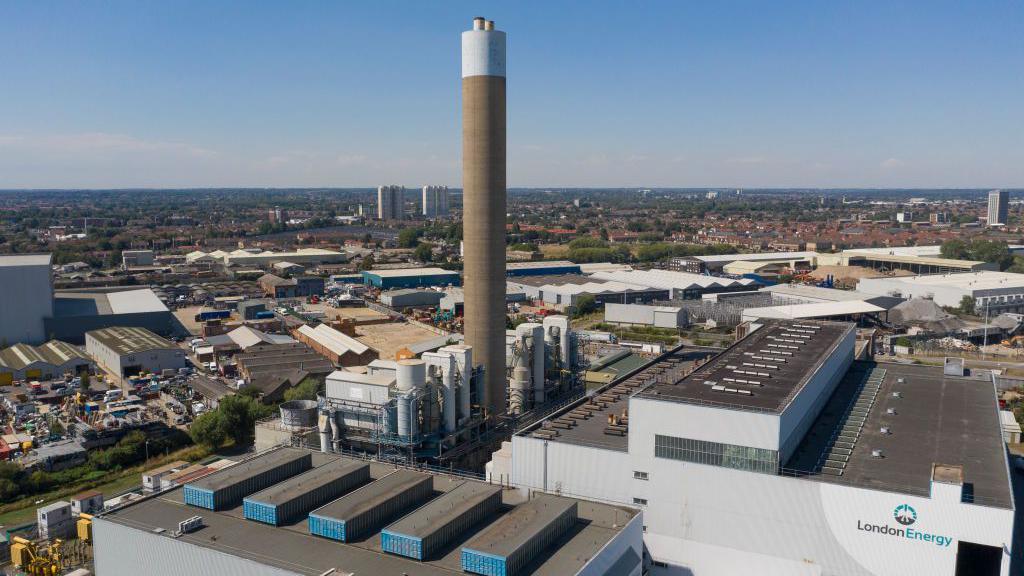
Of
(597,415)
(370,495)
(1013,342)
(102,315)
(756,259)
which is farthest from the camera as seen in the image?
(756,259)

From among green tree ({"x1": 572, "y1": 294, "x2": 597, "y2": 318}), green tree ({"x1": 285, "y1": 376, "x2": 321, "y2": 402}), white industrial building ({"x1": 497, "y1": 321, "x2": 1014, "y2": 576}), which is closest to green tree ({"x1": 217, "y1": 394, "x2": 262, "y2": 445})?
green tree ({"x1": 285, "y1": 376, "x2": 321, "y2": 402})

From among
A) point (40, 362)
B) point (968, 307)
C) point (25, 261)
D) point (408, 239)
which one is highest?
point (25, 261)

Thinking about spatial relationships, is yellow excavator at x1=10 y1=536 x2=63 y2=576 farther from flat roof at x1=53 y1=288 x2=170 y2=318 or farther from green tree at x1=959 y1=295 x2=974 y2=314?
green tree at x1=959 y1=295 x2=974 y2=314

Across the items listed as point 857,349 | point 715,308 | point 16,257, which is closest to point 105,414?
point 16,257

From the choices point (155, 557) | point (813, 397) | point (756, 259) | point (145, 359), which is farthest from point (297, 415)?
point (756, 259)

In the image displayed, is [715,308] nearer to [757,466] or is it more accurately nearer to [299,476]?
[757,466]

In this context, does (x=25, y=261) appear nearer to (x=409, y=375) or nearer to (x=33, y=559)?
(x=33, y=559)
